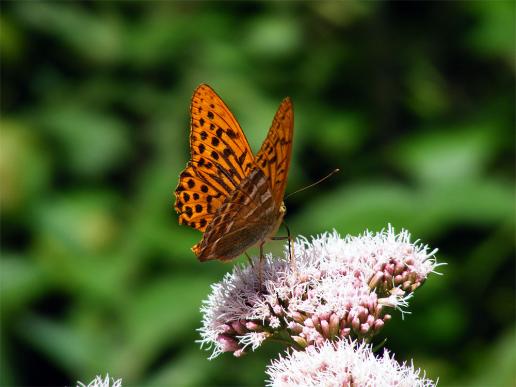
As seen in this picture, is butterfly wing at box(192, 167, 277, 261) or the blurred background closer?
butterfly wing at box(192, 167, 277, 261)

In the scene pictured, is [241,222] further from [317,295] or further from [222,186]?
[317,295]

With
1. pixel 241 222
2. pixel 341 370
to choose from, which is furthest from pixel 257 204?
pixel 341 370

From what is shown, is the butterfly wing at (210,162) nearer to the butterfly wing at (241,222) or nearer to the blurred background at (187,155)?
the butterfly wing at (241,222)

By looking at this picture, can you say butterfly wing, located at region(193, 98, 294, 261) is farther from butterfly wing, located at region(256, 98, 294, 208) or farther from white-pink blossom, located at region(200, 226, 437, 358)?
white-pink blossom, located at region(200, 226, 437, 358)

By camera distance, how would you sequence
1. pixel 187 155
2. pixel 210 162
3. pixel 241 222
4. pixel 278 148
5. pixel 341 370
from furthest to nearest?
pixel 187 155, pixel 210 162, pixel 241 222, pixel 278 148, pixel 341 370


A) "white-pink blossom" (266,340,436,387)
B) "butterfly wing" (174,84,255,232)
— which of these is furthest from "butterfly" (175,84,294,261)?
"white-pink blossom" (266,340,436,387)

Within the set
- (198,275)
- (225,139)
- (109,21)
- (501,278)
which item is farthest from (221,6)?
(225,139)

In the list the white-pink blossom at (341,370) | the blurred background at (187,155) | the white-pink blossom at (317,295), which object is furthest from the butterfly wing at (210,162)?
the blurred background at (187,155)
